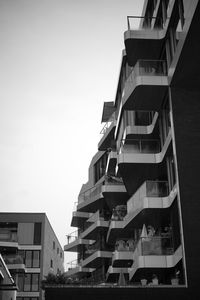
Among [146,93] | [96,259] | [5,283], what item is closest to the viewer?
[146,93]

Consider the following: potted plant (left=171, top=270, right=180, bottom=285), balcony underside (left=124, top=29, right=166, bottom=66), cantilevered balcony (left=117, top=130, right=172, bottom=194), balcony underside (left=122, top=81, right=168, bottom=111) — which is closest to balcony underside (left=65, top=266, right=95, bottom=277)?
cantilevered balcony (left=117, top=130, right=172, bottom=194)

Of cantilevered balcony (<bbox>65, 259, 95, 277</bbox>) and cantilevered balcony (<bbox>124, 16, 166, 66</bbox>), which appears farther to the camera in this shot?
cantilevered balcony (<bbox>65, 259, 95, 277</bbox>)

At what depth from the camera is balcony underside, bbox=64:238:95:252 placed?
54.4m

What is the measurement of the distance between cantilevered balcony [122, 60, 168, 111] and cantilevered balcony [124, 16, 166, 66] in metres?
1.25

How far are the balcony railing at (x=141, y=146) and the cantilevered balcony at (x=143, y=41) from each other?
4.84 m

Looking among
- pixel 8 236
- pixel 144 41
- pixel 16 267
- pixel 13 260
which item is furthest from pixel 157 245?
pixel 8 236

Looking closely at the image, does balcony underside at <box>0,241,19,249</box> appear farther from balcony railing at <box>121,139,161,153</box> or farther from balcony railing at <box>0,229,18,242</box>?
balcony railing at <box>121,139,161,153</box>

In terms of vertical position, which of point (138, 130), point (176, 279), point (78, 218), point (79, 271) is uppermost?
point (78, 218)

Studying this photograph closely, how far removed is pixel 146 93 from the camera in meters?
25.1

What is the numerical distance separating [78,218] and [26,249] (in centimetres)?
1079

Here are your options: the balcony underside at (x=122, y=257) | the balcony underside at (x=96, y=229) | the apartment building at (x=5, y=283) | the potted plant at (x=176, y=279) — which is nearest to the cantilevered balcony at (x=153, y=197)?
the potted plant at (x=176, y=279)

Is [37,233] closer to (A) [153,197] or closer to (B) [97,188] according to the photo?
(B) [97,188]

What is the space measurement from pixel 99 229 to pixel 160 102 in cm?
2349

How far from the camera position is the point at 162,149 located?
2620 cm
